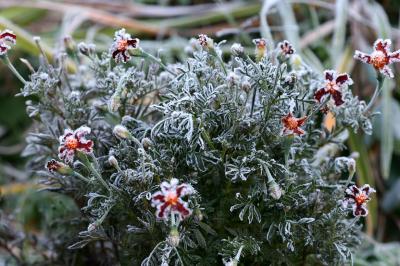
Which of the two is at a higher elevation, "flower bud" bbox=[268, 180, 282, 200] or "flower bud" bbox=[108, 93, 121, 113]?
"flower bud" bbox=[108, 93, 121, 113]

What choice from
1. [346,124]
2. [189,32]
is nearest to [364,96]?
[189,32]

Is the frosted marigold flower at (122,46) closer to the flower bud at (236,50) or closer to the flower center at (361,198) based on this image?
the flower bud at (236,50)

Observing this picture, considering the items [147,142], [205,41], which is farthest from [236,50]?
[147,142]

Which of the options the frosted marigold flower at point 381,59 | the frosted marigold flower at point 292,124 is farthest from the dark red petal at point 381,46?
the frosted marigold flower at point 292,124

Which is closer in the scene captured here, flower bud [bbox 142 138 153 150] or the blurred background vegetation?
flower bud [bbox 142 138 153 150]

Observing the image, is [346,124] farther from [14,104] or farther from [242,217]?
[14,104]

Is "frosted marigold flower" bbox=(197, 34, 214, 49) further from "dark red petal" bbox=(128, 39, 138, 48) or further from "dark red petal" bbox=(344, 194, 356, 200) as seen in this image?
"dark red petal" bbox=(344, 194, 356, 200)

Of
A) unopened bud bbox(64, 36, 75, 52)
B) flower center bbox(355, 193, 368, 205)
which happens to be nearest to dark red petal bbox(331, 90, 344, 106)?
flower center bbox(355, 193, 368, 205)
